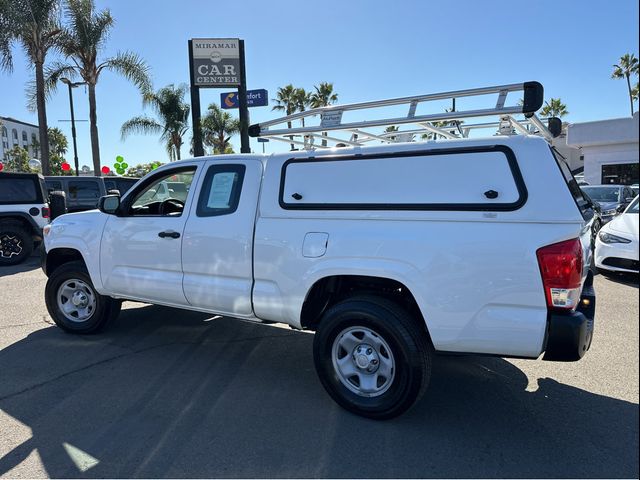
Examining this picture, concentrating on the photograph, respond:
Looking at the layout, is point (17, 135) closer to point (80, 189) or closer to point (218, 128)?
point (218, 128)

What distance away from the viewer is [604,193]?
→ 14078mm

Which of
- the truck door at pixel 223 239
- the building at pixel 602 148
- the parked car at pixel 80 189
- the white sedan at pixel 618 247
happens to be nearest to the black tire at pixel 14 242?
the parked car at pixel 80 189

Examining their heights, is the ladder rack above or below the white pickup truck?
above

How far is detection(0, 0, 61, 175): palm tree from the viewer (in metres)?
16.9

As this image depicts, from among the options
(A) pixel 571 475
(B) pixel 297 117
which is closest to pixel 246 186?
(B) pixel 297 117

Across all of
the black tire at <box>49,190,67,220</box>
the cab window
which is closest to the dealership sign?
the black tire at <box>49,190,67,220</box>

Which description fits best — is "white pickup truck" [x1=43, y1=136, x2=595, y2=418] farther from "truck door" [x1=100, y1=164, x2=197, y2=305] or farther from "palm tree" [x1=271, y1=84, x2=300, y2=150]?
"palm tree" [x1=271, y1=84, x2=300, y2=150]

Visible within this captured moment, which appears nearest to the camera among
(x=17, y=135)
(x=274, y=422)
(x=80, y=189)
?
(x=274, y=422)

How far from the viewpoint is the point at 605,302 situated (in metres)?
6.15

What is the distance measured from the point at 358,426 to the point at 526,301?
4.57 feet

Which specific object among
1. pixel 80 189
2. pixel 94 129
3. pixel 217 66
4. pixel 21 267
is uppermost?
pixel 217 66

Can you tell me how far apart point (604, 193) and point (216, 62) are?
14090mm

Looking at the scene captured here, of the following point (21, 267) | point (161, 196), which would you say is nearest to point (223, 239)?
point (161, 196)

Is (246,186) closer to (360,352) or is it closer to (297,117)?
(297,117)
